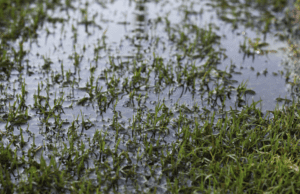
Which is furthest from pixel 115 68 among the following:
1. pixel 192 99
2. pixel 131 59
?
pixel 192 99

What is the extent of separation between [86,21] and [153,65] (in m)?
2.33

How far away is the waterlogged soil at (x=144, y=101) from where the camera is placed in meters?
2.76

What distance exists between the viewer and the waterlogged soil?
276 cm

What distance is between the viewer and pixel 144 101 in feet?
12.9

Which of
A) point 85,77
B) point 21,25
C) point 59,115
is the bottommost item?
point 59,115

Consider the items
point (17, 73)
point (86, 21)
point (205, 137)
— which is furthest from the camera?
point (86, 21)

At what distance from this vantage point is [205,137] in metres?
3.22

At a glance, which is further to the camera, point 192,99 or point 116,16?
point 116,16

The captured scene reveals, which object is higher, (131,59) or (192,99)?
(131,59)

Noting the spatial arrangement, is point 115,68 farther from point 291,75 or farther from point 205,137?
point 291,75

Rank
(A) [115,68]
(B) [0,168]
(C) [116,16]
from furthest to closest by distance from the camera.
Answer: (C) [116,16]
(A) [115,68]
(B) [0,168]

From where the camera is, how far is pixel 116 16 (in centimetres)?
680

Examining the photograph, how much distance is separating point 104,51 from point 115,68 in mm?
721

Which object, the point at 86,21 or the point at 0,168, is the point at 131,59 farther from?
the point at 0,168
